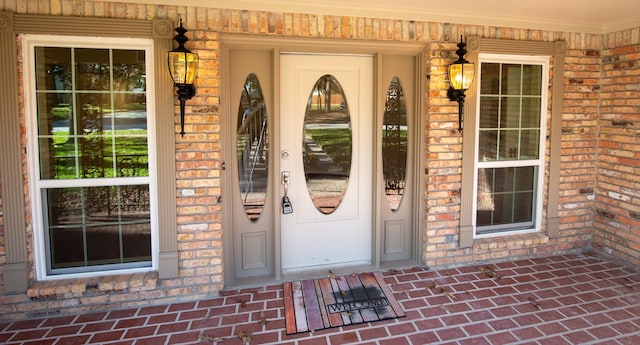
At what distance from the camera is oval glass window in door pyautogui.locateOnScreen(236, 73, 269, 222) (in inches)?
135

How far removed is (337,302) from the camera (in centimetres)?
319

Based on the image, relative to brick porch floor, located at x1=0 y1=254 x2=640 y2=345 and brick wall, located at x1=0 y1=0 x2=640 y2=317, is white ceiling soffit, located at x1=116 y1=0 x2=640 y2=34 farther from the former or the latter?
brick porch floor, located at x1=0 y1=254 x2=640 y2=345

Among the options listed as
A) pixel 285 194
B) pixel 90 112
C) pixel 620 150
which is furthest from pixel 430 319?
pixel 90 112

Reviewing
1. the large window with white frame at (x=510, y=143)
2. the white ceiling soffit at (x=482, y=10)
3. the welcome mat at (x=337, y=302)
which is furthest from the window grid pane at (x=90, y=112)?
the large window with white frame at (x=510, y=143)

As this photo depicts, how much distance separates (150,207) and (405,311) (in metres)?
2.14

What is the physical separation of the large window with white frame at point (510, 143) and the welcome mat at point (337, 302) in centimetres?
138

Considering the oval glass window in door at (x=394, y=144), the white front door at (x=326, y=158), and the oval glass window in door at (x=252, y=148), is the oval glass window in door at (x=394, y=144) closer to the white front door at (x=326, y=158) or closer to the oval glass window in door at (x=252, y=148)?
the white front door at (x=326, y=158)

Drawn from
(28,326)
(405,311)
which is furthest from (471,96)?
(28,326)

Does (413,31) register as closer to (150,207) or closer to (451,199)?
(451,199)

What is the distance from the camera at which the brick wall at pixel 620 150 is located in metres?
3.85

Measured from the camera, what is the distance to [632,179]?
3.88 meters

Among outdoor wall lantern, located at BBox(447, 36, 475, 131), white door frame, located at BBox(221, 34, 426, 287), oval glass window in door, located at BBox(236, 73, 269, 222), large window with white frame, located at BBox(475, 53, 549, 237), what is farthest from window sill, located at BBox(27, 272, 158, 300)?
large window with white frame, located at BBox(475, 53, 549, 237)

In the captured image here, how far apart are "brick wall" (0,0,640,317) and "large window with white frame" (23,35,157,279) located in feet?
0.64

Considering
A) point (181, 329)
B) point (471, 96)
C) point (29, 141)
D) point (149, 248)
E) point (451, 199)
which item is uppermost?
point (471, 96)
